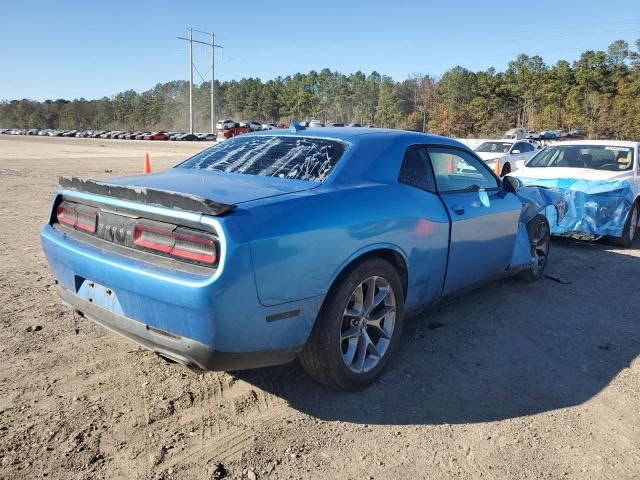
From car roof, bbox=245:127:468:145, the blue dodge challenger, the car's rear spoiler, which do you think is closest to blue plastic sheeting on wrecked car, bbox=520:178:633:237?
the blue dodge challenger

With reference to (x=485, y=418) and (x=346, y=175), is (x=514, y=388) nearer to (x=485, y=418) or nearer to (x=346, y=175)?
(x=485, y=418)

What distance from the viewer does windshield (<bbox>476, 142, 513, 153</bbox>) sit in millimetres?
17562

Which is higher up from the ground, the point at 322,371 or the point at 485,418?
the point at 322,371

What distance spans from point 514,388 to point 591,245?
5.22 meters

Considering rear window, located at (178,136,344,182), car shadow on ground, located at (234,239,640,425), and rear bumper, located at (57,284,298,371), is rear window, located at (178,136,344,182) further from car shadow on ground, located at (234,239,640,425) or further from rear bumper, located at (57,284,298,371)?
car shadow on ground, located at (234,239,640,425)

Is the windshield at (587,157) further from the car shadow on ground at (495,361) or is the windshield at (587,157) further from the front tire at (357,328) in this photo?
the front tire at (357,328)

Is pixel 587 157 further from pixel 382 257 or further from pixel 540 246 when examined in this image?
pixel 382 257

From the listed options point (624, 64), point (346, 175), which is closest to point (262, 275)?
point (346, 175)

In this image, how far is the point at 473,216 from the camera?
4.05 meters

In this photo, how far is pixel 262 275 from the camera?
2.44 metres

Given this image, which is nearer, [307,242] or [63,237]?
[307,242]

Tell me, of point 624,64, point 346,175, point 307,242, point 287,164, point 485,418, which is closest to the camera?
point 307,242

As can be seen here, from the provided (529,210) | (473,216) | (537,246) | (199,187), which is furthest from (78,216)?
(537,246)

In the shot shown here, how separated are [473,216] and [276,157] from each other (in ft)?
5.34
